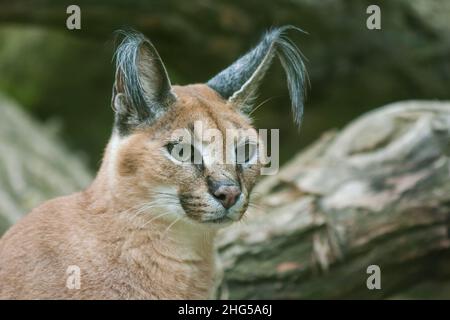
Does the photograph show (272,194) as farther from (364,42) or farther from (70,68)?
(70,68)

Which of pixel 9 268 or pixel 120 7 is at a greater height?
pixel 120 7

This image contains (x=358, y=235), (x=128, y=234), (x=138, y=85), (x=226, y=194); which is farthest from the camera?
(x=358, y=235)

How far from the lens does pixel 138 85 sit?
4793mm

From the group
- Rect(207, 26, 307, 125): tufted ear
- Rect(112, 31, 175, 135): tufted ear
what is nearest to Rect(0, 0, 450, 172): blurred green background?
Rect(207, 26, 307, 125): tufted ear

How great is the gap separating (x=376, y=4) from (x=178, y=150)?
4831 millimetres

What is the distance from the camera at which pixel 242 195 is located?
4730 mm

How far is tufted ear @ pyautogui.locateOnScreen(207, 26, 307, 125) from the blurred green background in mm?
3762

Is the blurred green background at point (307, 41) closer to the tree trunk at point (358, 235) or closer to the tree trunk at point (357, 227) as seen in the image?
the tree trunk at point (357, 227)

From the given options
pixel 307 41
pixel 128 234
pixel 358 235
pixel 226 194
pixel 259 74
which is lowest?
pixel 128 234

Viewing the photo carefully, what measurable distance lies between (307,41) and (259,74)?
4401 millimetres

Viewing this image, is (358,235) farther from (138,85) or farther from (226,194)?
(138,85)

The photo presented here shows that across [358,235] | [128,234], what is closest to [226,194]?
[128,234]

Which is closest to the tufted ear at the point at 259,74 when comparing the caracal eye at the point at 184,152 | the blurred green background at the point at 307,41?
the caracal eye at the point at 184,152
